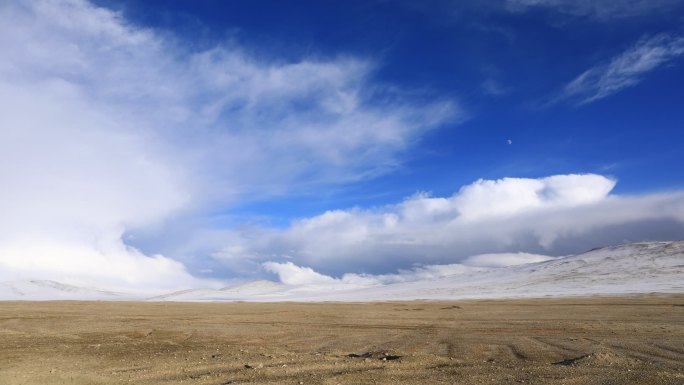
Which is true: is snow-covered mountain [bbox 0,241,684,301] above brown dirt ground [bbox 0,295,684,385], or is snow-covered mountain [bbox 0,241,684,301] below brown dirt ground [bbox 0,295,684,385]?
above

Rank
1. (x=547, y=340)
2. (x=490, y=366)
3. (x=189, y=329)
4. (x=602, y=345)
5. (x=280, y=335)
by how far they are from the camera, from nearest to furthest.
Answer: (x=490, y=366) < (x=602, y=345) < (x=547, y=340) < (x=280, y=335) < (x=189, y=329)

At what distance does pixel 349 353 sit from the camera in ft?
60.3

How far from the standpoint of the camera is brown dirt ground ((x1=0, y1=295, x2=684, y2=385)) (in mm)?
12633

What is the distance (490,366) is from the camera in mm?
13867

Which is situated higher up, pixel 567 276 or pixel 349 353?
pixel 567 276

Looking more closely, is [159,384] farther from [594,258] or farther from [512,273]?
[594,258]

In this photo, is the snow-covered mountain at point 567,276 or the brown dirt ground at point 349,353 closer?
the brown dirt ground at point 349,353

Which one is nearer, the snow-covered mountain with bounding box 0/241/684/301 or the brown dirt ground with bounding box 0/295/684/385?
the brown dirt ground with bounding box 0/295/684/385

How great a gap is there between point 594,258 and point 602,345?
527ft

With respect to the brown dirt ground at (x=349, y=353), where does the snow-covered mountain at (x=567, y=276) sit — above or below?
above

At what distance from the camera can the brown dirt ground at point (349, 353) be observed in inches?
497

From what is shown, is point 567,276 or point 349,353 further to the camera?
point 567,276

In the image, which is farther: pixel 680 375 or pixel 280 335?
pixel 280 335

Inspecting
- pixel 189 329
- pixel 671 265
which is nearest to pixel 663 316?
pixel 189 329
